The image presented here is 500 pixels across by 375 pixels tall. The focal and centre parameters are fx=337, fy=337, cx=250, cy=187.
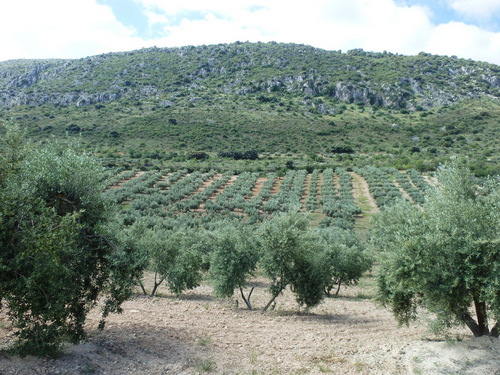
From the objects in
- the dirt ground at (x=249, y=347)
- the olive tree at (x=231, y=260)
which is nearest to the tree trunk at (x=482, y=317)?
the dirt ground at (x=249, y=347)

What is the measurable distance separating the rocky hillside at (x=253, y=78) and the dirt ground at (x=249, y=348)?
9176 cm

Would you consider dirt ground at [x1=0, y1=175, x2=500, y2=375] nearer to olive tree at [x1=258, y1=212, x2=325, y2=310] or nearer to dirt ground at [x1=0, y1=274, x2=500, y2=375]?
dirt ground at [x1=0, y1=274, x2=500, y2=375]

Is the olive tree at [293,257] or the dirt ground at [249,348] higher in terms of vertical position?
the olive tree at [293,257]

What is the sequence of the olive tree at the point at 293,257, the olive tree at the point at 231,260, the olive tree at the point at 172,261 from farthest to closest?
the olive tree at the point at 172,261
the olive tree at the point at 231,260
the olive tree at the point at 293,257

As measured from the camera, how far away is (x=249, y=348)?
35.5ft

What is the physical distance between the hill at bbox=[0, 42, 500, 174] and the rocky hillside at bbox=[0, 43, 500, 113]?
395mm

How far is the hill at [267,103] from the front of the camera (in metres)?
74.9

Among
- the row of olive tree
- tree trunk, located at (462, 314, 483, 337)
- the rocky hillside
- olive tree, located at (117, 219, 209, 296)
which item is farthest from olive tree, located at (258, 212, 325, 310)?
the rocky hillside

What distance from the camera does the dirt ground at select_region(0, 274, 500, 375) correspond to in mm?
8906

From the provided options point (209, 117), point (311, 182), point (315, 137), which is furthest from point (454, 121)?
point (209, 117)

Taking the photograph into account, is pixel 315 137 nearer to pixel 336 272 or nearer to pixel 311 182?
pixel 311 182

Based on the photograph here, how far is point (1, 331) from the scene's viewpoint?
9664mm

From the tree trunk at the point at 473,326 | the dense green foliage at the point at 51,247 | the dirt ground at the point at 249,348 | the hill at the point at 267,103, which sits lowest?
the dirt ground at the point at 249,348

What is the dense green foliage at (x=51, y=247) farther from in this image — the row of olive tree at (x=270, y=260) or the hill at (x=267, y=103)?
the hill at (x=267, y=103)
